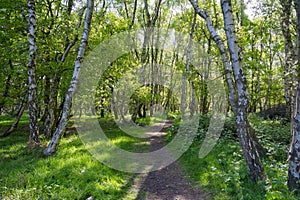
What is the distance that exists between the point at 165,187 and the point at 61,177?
2.63 m

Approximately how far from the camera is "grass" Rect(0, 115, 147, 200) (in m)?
5.34

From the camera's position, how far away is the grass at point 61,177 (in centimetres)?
534

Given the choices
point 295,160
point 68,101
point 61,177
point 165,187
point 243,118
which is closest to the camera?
point 295,160

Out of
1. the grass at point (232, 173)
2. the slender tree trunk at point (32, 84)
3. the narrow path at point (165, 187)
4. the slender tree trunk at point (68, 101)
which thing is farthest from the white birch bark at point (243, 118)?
the slender tree trunk at point (32, 84)

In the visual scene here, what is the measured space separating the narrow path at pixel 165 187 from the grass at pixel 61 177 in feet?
1.01

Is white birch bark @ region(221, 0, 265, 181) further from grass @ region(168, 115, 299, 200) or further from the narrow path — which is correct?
the narrow path

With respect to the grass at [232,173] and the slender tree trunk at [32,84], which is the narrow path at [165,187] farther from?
the slender tree trunk at [32,84]

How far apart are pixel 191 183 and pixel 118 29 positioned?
13.7 m

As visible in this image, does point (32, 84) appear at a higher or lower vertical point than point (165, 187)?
higher

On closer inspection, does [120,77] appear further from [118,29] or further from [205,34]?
[205,34]

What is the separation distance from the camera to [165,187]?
6.77 m

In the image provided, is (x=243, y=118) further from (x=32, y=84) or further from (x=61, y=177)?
(x=32, y=84)

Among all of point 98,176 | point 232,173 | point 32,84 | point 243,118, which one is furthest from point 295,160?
point 32,84

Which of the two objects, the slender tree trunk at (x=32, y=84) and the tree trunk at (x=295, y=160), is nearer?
the tree trunk at (x=295, y=160)
